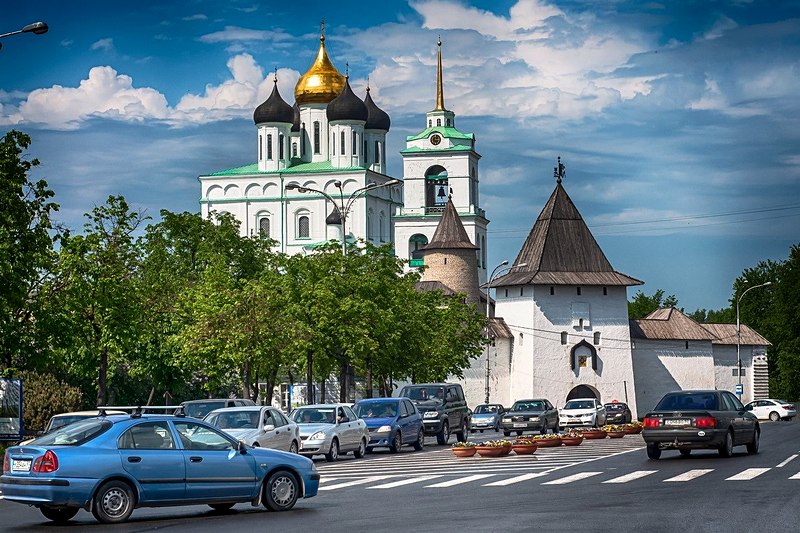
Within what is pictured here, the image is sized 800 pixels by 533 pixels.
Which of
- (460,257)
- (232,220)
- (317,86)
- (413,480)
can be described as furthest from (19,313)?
(317,86)

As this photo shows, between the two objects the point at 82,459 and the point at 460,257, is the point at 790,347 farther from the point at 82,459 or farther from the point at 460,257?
the point at 82,459

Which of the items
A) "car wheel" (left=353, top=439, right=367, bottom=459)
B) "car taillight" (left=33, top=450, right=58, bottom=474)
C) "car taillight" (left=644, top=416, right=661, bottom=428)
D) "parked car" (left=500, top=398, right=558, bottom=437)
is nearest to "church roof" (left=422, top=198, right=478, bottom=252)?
"parked car" (left=500, top=398, right=558, bottom=437)

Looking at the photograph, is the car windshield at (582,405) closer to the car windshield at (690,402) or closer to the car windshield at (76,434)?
the car windshield at (690,402)

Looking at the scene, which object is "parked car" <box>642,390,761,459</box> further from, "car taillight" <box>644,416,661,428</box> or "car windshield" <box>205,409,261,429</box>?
"car windshield" <box>205,409,261,429</box>

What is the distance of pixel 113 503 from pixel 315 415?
61.5ft

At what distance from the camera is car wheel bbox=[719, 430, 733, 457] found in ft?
96.2

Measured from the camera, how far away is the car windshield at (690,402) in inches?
1177

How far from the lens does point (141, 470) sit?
17.6m

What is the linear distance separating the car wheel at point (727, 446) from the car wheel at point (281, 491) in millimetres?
12859

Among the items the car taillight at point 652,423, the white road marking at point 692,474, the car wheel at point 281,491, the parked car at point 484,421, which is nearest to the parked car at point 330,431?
the car taillight at point 652,423

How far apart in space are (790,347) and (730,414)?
3562 inches

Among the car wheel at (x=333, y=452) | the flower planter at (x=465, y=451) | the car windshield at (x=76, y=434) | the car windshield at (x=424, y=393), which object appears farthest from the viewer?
the car windshield at (x=424, y=393)

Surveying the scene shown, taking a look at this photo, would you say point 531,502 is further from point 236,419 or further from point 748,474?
point 236,419

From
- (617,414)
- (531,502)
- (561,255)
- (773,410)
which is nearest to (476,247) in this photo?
(561,255)
